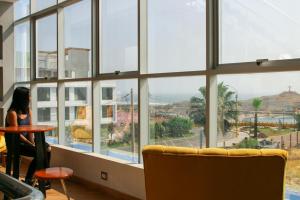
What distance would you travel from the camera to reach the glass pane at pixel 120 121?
14.1 feet

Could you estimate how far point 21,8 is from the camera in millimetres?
7113

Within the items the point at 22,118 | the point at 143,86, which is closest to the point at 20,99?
the point at 22,118

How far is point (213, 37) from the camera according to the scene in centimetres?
331

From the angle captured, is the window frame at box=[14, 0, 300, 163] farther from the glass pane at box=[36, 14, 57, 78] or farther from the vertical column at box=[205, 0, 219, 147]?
the glass pane at box=[36, 14, 57, 78]

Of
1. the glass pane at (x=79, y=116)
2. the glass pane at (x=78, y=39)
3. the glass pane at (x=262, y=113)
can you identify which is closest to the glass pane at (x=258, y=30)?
the glass pane at (x=262, y=113)

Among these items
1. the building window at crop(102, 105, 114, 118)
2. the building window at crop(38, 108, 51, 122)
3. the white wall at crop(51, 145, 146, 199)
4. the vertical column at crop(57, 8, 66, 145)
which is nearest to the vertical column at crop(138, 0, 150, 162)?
the white wall at crop(51, 145, 146, 199)

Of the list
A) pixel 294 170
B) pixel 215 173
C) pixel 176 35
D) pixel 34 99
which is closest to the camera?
pixel 215 173

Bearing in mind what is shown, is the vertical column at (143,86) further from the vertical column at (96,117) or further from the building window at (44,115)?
the building window at (44,115)

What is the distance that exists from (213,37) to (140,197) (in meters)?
1.77

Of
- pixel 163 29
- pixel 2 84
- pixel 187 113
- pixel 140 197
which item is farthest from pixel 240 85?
pixel 2 84

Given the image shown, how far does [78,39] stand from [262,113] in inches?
122

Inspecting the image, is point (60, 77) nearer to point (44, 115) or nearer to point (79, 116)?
point (79, 116)

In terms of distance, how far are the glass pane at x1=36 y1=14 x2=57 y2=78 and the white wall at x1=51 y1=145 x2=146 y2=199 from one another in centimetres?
136

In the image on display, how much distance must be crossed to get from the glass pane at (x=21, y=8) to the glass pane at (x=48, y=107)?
1.46 metres
